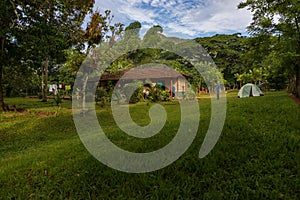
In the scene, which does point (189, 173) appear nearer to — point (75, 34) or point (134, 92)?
point (75, 34)

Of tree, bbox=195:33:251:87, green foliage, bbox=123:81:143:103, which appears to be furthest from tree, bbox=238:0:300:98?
tree, bbox=195:33:251:87

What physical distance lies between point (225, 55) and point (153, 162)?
43340 mm

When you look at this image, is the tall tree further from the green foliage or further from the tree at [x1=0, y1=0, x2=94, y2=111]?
the green foliage

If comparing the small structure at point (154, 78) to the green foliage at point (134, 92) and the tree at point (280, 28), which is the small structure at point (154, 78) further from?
the tree at point (280, 28)

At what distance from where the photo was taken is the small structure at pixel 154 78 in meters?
21.7

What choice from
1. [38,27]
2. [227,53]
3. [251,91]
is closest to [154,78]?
[251,91]

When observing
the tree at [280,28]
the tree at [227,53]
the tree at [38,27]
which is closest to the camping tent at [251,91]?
the tree at [280,28]

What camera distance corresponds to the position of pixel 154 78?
75.0 feet

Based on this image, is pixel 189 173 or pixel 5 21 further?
pixel 5 21

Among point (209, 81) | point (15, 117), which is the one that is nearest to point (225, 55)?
point (209, 81)

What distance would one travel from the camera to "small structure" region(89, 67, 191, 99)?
2166 centimetres

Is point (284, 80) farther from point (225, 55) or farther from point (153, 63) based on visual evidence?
point (225, 55)

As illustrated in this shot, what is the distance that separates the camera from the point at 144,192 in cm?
339

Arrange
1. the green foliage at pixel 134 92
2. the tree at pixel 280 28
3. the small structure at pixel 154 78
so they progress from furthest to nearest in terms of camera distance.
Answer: the small structure at pixel 154 78 → the green foliage at pixel 134 92 → the tree at pixel 280 28
